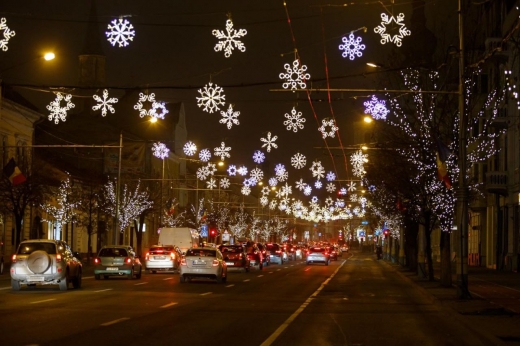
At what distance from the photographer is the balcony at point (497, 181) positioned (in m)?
52.1

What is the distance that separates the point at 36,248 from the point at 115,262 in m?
9.92

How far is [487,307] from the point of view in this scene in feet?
77.6

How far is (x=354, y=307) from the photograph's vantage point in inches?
1001

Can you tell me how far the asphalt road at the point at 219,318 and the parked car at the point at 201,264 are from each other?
4428 millimetres

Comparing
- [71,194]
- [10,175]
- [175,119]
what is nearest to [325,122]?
[10,175]

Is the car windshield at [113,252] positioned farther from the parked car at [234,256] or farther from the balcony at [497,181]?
the balcony at [497,181]

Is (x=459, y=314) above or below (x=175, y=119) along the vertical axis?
below

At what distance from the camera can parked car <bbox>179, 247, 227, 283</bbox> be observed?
122 ft

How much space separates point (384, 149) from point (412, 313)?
14.7 meters

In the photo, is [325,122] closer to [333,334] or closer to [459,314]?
[459,314]

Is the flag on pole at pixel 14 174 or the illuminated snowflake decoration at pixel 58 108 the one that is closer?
the illuminated snowflake decoration at pixel 58 108

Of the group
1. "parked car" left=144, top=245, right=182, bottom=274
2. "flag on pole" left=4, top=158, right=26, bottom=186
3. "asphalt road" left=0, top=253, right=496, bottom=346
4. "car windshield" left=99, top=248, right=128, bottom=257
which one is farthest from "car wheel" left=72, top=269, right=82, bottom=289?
"parked car" left=144, top=245, right=182, bottom=274

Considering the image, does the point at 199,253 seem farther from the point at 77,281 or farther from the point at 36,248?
the point at 36,248

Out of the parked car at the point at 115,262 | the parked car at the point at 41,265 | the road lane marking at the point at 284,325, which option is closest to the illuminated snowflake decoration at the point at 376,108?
the road lane marking at the point at 284,325
